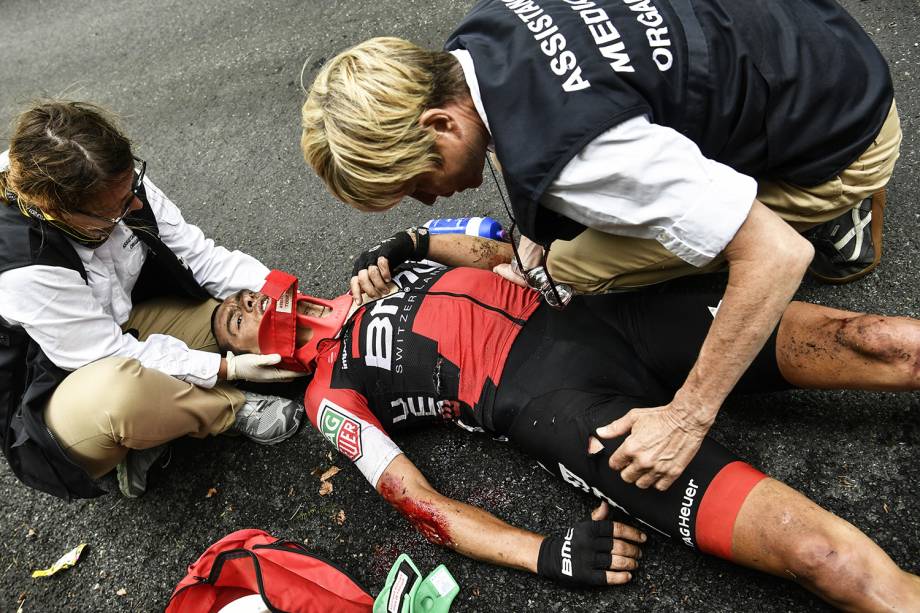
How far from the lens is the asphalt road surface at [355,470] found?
75.4 inches

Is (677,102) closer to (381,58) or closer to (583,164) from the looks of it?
(583,164)

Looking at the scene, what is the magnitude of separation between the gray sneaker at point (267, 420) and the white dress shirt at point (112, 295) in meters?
0.19

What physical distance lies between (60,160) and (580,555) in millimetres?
1953

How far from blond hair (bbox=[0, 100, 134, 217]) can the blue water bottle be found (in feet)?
3.87

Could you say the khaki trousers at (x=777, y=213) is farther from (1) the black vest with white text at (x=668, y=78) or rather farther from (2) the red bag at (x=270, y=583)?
(2) the red bag at (x=270, y=583)

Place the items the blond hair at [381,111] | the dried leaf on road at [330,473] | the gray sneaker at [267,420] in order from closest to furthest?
1. the blond hair at [381,111]
2. the dried leaf on road at [330,473]
3. the gray sneaker at [267,420]

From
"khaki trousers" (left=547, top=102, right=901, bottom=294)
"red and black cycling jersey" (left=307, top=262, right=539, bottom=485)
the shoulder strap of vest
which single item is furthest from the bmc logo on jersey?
the shoulder strap of vest

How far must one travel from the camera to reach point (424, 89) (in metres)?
1.57

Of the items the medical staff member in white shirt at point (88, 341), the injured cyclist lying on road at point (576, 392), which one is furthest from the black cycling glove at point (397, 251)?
the medical staff member in white shirt at point (88, 341)

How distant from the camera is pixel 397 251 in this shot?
8.23ft

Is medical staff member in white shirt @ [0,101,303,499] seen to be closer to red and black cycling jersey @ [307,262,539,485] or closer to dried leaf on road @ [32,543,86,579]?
dried leaf on road @ [32,543,86,579]

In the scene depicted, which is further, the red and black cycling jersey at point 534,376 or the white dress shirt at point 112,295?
the white dress shirt at point 112,295

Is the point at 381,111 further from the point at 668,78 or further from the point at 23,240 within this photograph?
the point at 23,240

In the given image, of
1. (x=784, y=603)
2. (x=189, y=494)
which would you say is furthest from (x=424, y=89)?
(x=189, y=494)
